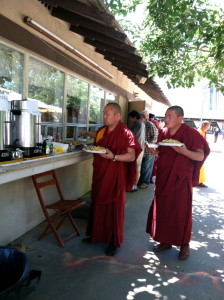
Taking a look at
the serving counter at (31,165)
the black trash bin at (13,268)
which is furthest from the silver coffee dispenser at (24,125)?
the black trash bin at (13,268)

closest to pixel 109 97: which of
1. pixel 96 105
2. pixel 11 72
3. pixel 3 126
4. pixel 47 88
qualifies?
pixel 96 105

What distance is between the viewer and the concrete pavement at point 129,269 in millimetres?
2535

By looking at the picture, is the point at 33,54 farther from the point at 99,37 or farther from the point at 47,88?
the point at 99,37

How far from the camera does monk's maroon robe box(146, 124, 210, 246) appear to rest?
3.20 metres

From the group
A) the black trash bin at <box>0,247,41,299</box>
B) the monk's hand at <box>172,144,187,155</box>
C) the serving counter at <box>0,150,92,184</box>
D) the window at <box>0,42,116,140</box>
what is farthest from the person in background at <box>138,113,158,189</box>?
the black trash bin at <box>0,247,41,299</box>

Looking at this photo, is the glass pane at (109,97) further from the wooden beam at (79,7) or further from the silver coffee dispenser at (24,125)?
the silver coffee dispenser at (24,125)

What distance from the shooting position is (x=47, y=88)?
4.10 m

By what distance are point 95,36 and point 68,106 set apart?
126 centimetres

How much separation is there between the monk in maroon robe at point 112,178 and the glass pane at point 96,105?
8.53 ft

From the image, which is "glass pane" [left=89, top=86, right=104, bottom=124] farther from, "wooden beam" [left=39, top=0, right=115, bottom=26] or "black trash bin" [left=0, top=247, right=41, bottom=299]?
"black trash bin" [left=0, top=247, right=41, bottom=299]

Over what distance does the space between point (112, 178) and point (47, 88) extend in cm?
181

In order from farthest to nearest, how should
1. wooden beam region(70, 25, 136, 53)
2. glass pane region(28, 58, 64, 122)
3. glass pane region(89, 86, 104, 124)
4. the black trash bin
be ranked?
glass pane region(89, 86, 104, 124)
wooden beam region(70, 25, 136, 53)
glass pane region(28, 58, 64, 122)
the black trash bin

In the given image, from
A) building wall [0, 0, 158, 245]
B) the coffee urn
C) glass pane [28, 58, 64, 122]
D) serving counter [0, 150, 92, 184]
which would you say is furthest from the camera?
glass pane [28, 58, 64, 122]

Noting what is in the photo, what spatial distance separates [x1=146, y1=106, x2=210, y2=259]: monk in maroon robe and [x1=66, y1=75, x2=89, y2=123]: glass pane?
83.9 inches
